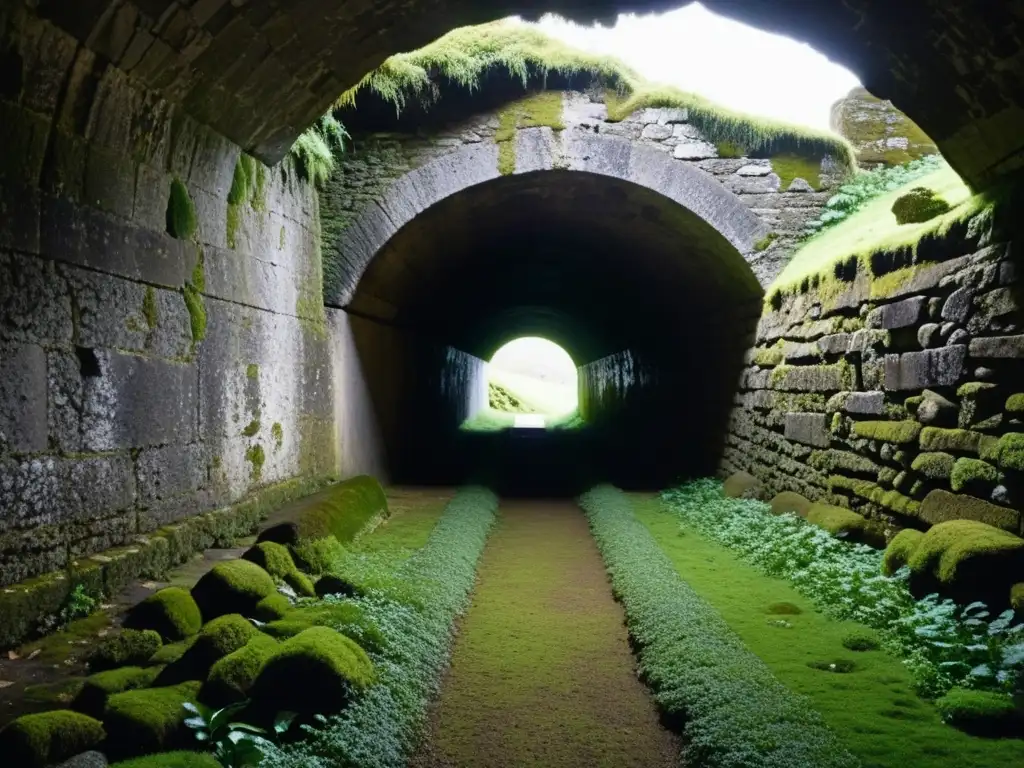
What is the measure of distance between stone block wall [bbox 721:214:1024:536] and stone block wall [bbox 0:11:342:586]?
16.7 feet

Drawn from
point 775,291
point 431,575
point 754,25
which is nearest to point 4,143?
point 431,575

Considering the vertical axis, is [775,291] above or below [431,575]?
above

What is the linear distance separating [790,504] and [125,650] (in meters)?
5.90

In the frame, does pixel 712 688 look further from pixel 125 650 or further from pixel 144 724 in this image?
pixel 125 650

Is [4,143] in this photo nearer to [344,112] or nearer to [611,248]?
[344,112]

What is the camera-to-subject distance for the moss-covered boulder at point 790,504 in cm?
732

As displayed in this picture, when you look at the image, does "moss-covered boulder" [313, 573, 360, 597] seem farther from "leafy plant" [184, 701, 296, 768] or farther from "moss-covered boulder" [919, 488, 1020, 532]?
"moss-covered boulder" [919, 488, 1020, 532]

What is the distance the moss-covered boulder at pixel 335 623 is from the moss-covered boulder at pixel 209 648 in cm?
20

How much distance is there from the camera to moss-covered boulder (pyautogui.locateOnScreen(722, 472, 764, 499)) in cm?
Result: 884

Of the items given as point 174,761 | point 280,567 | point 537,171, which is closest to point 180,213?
point 280,567

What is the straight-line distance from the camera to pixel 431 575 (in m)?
5.66

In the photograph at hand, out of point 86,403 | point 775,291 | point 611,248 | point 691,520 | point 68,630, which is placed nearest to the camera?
point 68,630

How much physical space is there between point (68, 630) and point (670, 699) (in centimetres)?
298

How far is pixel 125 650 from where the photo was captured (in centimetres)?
371
